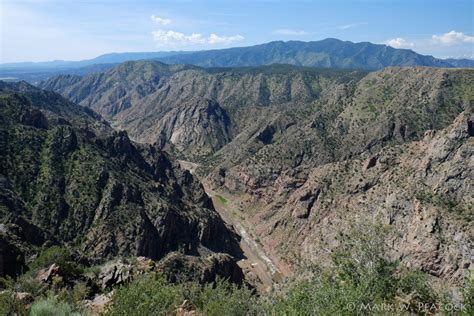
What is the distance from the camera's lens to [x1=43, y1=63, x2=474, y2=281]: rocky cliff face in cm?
7000

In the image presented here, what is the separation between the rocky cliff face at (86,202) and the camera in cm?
7544

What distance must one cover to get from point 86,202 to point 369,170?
2441 inches

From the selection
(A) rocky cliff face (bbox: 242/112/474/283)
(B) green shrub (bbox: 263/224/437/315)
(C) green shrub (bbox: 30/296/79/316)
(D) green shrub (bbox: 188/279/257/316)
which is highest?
(C) green shrub (bbox: 30/296/79/316)

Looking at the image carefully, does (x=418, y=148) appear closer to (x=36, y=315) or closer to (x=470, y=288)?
(x=470, y=288)

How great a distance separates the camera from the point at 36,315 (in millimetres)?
22391

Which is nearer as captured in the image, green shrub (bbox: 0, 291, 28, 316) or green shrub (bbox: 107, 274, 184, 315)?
green shrub (bbox: 107, 274, 184, 315)

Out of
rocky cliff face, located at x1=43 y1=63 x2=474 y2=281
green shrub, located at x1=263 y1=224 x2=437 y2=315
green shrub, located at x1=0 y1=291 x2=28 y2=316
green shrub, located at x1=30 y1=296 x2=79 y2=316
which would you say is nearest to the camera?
green shrub, located at x1=30 y1=296 x2=79 y2=316

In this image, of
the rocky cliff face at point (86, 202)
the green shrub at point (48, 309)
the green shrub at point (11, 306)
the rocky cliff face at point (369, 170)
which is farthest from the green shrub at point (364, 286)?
the rocky cliff face at point (86, 202)

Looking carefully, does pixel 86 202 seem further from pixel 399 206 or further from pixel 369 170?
pixel 369 170

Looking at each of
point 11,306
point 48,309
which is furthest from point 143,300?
point 11,306

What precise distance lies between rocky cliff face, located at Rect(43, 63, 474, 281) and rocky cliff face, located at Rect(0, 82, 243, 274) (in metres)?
22.3

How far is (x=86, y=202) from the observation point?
82688 millimetres

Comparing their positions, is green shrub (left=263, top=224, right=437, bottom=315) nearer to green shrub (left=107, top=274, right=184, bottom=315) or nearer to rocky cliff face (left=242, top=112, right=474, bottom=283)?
green shrub (left=107, top=274, right=184, bottom=315)

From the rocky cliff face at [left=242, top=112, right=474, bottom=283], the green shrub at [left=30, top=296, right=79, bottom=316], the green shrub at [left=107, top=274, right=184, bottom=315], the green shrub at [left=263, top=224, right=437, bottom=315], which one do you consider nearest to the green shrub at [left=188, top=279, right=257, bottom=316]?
the green shrub at [left=263, top=224, right=437, bottom=315]
